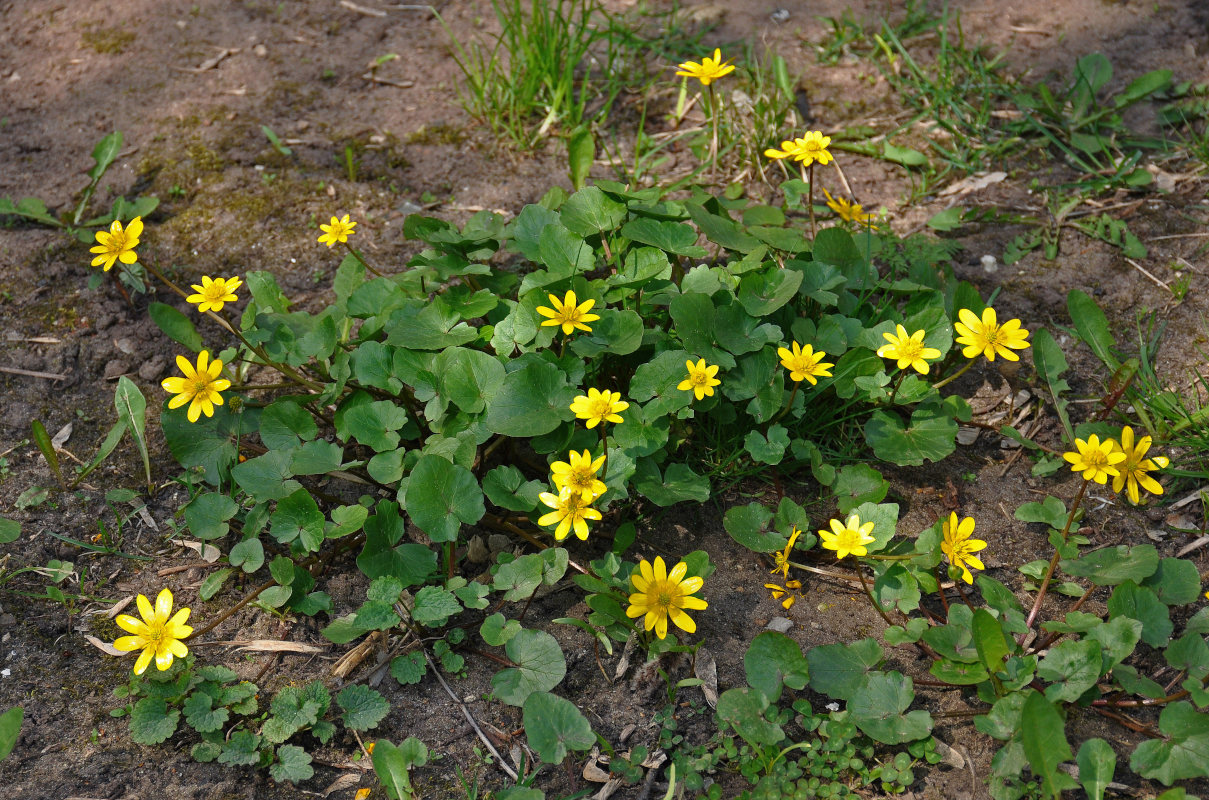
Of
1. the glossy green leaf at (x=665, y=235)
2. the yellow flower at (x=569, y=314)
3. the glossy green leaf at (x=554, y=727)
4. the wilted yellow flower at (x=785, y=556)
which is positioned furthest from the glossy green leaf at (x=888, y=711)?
the glossy green leaf at (x=665, y=235)

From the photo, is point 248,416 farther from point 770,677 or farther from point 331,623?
point 770,677

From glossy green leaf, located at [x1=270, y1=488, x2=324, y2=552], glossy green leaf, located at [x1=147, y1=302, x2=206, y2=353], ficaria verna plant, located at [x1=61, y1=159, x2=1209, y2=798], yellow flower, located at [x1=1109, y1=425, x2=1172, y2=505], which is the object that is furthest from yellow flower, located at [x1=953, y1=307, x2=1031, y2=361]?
glossy green leaf, located at [x1=147, y1=302, x2=206, y2=353]

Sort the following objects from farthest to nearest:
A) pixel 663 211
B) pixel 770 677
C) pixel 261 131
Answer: pixel 261 131, pixel 663 211, pixel 770 677

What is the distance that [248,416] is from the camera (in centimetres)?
255

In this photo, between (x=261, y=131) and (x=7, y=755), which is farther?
(x=261, y=131)

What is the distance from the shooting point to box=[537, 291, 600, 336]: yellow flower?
2.30 m

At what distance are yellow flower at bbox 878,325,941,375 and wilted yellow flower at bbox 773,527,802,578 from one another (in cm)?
54

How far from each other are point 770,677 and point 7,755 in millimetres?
1674

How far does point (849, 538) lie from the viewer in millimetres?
2094

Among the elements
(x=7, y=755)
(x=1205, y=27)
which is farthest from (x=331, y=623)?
(x=1205, y=27)

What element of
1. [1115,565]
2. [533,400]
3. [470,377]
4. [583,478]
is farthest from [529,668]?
[1115,565]

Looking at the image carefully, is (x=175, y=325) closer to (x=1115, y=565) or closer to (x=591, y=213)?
(x=591, y=213)

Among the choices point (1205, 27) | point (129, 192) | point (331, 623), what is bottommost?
point (331, 623)

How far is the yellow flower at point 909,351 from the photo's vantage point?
7.72 feet
